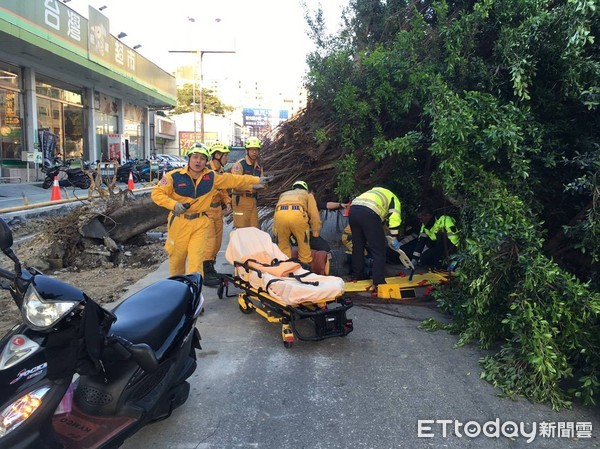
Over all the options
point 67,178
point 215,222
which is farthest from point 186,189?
point 67,178

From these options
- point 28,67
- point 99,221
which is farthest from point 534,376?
point 28,67

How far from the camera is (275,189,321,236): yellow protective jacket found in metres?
5.92

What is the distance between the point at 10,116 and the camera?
17.6 m

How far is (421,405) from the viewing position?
10.7 feet

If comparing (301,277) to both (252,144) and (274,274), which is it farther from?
(252,144)

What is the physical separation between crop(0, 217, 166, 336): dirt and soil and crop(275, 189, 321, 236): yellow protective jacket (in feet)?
7.81

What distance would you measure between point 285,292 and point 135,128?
2985 centimetres

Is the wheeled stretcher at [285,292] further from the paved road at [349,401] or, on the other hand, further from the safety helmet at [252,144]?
the safety helmet at [252,144]

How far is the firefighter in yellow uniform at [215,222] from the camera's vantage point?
619 cm

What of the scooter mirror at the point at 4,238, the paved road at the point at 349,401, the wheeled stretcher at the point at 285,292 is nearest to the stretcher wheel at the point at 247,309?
the wheeled stretcher at the point at 285,292

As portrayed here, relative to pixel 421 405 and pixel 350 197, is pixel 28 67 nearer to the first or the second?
pixel 350 197

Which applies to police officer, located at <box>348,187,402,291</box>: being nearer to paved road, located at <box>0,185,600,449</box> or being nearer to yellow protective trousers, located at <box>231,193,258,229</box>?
paved road, located at <box>0,185,600,449</box>

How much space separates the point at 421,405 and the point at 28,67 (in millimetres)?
19854

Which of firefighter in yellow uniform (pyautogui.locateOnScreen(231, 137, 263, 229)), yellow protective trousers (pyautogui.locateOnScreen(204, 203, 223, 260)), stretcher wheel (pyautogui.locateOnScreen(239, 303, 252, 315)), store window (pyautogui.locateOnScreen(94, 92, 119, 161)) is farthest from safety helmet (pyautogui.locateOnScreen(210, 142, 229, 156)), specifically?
store window (pyautogui.locateOnScreen(94, 92, 119, 161))
